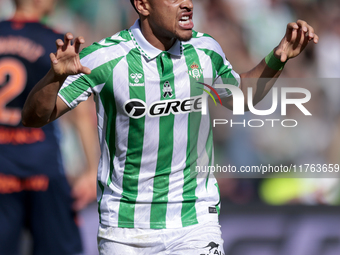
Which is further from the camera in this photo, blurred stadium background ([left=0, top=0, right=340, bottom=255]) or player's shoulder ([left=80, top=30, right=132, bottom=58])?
blurred stadium background ([left=0, top=0, right=340, bottom=255])

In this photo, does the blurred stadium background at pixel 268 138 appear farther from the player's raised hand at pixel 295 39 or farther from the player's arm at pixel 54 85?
the player's arm at pixel 54 85

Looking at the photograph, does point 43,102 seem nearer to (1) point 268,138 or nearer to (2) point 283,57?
(2) point 283,57

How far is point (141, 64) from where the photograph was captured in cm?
277

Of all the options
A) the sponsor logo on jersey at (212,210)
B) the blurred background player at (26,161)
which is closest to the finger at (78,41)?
the sponsor logo on jersey at (212,210)

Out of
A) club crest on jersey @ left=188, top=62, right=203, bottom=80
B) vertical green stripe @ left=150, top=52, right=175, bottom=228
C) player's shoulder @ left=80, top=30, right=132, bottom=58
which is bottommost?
vertical green stripe @ left=150, top=52, right=175, bottom=228

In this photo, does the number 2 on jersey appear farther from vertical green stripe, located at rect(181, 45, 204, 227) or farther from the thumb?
the thumb

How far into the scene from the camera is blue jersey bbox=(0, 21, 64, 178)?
3529mm

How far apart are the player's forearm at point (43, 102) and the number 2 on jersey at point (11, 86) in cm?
99

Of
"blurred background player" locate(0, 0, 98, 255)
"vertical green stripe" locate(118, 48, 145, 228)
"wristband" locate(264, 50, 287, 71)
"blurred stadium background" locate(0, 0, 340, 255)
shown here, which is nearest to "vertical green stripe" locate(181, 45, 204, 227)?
"vertical green stripe" locate(118, 48, 145, 228)

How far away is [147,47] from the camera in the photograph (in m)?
2.79

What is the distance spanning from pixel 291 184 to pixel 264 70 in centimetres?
221

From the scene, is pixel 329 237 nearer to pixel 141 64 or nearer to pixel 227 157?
pixel 227 157

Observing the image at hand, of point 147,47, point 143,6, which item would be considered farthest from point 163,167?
point 143,6

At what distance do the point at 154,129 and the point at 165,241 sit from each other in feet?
1.90
